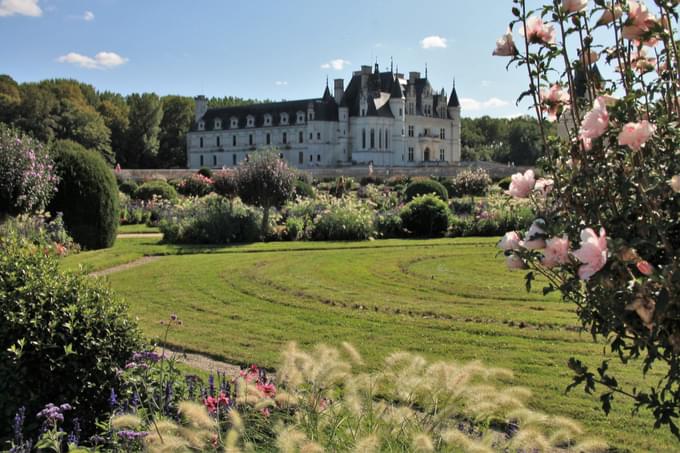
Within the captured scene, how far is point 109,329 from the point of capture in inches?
168

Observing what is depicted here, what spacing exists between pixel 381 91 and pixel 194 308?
2522 inches

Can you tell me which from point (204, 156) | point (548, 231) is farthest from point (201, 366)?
point (204, 156)

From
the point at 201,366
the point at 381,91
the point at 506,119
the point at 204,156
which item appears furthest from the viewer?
the point at 506,119

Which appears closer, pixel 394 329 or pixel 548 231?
pixel 548 231

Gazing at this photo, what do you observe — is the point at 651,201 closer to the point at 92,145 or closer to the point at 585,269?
the point at 585,269

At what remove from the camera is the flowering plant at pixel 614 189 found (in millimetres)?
2133

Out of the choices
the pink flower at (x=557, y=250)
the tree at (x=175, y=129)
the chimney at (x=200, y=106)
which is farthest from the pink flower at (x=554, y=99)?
the chimney at (x=200, y=106)

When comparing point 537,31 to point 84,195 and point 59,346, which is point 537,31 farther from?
point 84,195

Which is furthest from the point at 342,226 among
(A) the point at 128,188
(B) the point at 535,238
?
(A) the point at 128,188

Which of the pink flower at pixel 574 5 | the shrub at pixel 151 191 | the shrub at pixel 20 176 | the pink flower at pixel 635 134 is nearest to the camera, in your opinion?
the pink flower at pixel 635 134

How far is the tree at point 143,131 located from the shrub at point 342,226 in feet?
186

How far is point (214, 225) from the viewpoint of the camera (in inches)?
661

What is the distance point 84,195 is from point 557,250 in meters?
13.8

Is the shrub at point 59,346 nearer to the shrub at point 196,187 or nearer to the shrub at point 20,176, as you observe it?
the shrub at point 20,176
